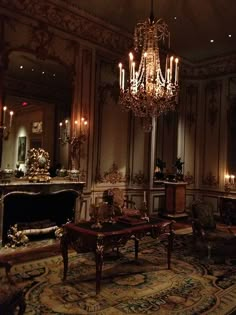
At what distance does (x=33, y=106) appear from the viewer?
447 centimetres

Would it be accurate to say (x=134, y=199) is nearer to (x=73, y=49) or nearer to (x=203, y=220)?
(x=203, y=220)

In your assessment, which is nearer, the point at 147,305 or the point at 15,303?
the point at 15,303

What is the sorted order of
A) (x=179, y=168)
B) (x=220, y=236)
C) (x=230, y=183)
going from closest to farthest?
1. (x=220, y=236)
2. (x=230, y=183)
3. (x=179, y=168)

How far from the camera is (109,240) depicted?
2922 millimetres

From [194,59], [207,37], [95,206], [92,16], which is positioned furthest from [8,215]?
[194,59]

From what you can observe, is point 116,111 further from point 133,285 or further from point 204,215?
point 133,285

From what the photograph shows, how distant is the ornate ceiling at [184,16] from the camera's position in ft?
15.0

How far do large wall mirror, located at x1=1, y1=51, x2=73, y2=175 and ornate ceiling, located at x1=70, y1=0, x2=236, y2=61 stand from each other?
1141 mm

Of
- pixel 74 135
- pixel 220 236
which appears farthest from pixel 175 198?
pixel 74 135

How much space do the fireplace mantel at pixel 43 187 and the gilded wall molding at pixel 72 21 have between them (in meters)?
2.39

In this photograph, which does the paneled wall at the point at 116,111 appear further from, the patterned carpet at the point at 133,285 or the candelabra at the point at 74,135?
the patterned carpet at the point at 133,285

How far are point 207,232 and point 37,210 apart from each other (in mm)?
2539

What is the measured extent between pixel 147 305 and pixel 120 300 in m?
0.23

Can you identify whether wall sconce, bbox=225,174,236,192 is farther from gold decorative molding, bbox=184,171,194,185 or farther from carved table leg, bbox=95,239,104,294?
carved table leg, bbox=95,239,104,294
